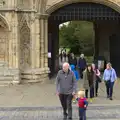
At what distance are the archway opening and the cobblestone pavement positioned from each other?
8.08 metres

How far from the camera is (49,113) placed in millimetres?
10156

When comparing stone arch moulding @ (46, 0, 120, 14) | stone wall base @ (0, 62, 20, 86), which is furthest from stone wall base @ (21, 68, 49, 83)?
stone arch moulding @ (46, 0, 120, 14)

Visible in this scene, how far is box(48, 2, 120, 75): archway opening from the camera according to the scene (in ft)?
59.0

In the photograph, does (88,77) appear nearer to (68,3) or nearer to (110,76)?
(110,76)

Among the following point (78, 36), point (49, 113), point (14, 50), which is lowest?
point (49, 113)

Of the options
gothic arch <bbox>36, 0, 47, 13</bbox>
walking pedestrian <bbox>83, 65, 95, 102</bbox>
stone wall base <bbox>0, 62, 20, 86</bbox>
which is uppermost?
gothic arch <bbox>36, 0, 47, 13</bbox>

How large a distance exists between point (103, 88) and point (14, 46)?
448 centimetres

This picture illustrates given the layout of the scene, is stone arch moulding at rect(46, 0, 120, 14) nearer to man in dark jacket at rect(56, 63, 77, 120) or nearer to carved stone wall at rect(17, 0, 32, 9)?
carved stone wall at rect(17, 0, 32, 9)

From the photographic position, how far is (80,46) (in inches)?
1442

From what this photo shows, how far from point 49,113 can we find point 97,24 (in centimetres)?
1595

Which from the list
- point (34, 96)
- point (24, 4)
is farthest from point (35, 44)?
point (34, 96)

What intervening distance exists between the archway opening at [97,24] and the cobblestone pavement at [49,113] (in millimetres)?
8078

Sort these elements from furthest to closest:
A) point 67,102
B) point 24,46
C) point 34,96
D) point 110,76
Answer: point 24,46, point 34,96, point 110,76, point 67,102

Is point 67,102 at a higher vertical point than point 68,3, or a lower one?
lower
